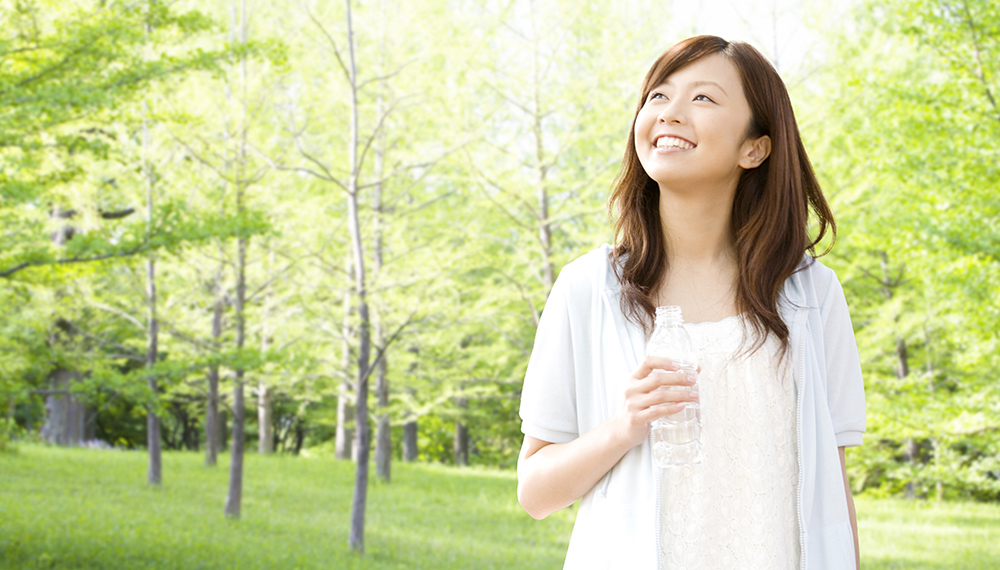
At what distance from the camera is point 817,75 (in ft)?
37.3

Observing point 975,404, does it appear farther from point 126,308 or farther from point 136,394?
point 126,308

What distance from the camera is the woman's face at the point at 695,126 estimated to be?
145 cm

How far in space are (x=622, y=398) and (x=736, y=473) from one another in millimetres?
234

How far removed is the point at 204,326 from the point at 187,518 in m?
5.00

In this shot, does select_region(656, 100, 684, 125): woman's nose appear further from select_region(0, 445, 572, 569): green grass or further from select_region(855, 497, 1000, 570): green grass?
select_region(855, 497, 1000, 570): green grass

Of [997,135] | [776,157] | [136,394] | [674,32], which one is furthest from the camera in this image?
[674,32]

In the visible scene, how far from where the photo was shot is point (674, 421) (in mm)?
1389

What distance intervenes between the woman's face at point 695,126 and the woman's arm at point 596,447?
400mm

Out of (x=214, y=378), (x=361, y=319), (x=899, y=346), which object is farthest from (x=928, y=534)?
(x=214, y=378)

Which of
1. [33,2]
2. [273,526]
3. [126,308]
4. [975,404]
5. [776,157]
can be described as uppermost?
[33,2]

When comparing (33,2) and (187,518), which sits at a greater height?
(33,2)

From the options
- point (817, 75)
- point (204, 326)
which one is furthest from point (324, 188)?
point (817, 75)

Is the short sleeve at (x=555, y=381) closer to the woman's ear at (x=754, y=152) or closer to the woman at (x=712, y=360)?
the woman at (x=712, y=360)

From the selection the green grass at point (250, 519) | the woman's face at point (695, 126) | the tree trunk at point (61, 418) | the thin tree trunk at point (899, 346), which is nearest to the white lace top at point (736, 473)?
the woman's face at point (695, 126)
